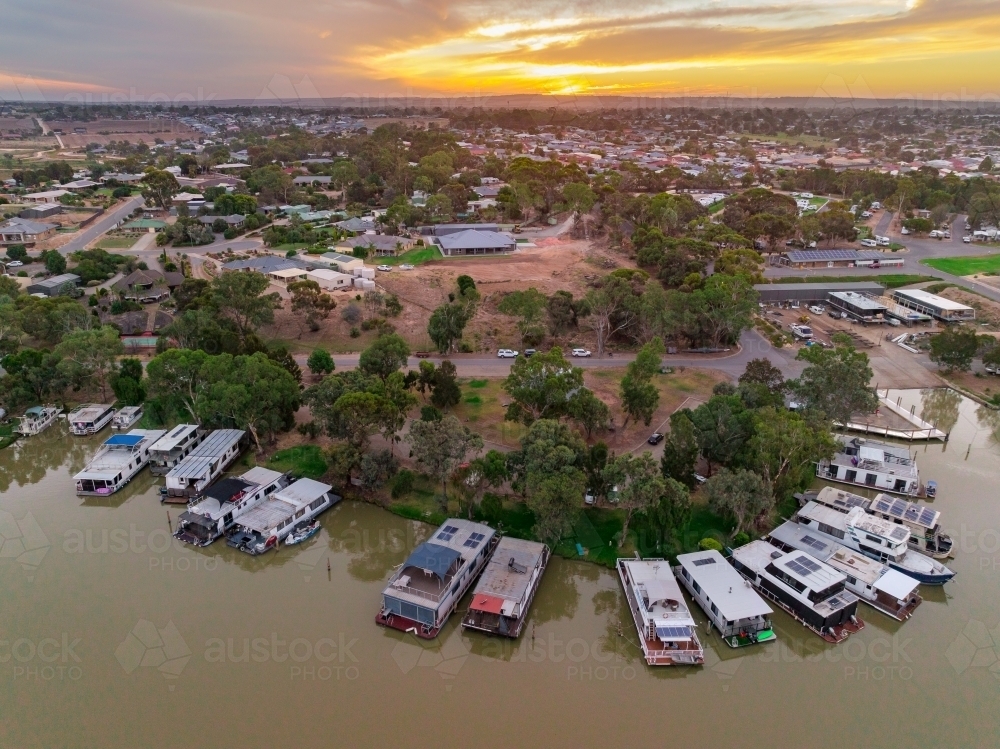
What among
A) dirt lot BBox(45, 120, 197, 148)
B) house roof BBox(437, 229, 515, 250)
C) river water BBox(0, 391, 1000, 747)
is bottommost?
river water BBox(0, 391, 1000, 747)

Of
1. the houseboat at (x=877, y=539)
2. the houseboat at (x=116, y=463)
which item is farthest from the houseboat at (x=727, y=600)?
the houseboat at (x=116, y=463)

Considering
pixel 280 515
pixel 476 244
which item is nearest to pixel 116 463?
pixel 280 515

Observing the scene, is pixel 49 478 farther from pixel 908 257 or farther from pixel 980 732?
pixel 908 257

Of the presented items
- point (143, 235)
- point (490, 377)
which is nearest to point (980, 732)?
point (490, 377)

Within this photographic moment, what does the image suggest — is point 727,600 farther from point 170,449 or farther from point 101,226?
point 101,226

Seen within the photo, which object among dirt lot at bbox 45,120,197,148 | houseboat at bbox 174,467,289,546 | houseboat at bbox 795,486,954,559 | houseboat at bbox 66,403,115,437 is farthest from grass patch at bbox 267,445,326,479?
dirt lot at bbox 45,120,197,148

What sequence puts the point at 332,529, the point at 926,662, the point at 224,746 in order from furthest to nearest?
the point at 332,529 → the point at 926,662 → the point at 224,746

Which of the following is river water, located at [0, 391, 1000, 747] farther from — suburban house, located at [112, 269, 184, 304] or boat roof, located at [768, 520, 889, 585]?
suburban house, located at [112, 269, 184, 304]
